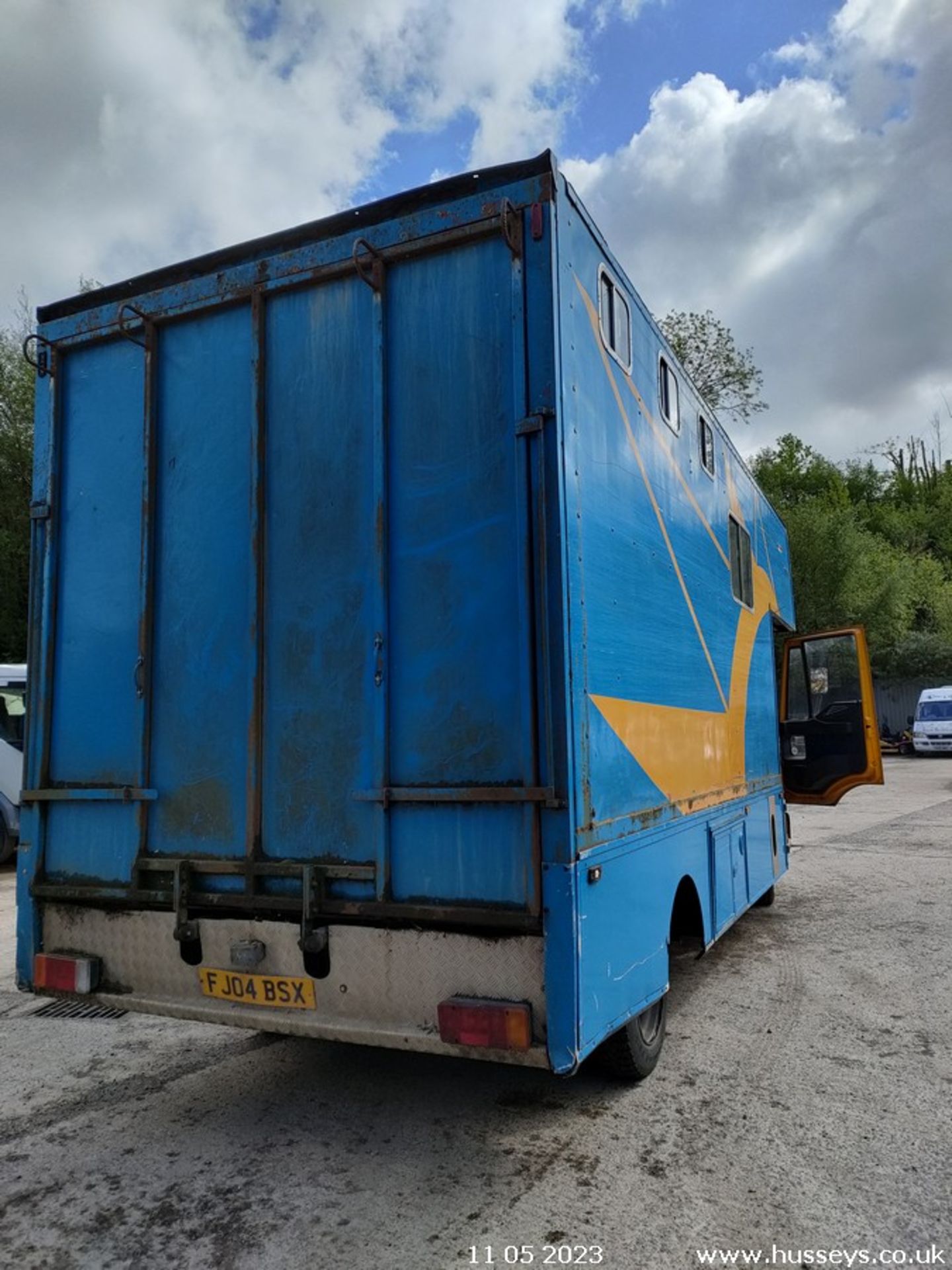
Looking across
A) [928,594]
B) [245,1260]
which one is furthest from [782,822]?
[928,594]

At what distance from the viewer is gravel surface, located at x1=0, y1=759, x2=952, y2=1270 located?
9.63ft

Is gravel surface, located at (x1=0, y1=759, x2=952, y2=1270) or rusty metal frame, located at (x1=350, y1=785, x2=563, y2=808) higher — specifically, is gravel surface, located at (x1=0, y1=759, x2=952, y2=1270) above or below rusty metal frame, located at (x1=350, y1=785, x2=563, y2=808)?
below

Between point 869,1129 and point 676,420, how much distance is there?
3539 millimetres

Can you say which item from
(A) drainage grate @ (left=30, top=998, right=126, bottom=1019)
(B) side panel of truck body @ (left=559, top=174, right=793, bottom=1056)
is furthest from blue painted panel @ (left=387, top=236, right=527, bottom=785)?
(A) drainage grate @ (left=30, top=998, right=126, bottom=1019)

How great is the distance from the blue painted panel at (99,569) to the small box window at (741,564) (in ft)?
13.1

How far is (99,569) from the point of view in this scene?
165 inches

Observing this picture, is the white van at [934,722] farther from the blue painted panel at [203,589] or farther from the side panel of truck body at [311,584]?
the blue painted panel at [203,589]

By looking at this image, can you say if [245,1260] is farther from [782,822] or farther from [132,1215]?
[782,822]

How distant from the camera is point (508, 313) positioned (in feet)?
11.4

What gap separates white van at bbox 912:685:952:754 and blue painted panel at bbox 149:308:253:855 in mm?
30311

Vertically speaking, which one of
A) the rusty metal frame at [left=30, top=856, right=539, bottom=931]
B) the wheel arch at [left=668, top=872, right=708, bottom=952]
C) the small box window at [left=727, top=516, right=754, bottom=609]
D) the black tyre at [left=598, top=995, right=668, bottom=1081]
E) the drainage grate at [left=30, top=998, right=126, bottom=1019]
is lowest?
the drainage grate at [left=30, top=998, right=126, bottom=1019]

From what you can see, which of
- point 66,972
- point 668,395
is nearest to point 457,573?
point 668,395

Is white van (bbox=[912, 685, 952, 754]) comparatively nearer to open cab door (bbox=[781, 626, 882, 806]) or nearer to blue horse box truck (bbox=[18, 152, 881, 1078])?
open cab door (bbox=[781, 626, 882, 806])

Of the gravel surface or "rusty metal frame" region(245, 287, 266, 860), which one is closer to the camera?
the gravel surface
